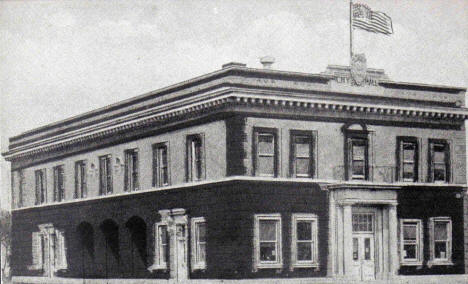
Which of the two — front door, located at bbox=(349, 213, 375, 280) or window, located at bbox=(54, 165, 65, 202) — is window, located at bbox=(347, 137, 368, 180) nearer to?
front door, located at bbox=(349, 213, 375, 280)

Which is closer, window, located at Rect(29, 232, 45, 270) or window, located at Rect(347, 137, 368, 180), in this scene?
window, located at Rect(347, 137, 368, 180)

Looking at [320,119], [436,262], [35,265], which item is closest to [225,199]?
[320,119]

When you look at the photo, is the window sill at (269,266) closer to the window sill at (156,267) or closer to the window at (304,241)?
the window at (304,241)

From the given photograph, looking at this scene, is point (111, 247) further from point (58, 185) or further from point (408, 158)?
point (408, 158)

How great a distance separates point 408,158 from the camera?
41.0 meters

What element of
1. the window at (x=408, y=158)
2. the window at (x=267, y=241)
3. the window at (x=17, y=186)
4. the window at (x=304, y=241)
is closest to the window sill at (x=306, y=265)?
the window at (x=304, y=241)

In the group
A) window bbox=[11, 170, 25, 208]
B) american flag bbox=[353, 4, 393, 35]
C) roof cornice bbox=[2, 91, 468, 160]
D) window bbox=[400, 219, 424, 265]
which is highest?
american flag bbox=[353, 4, 393, 35]

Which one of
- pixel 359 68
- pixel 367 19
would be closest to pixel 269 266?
pixel 359 68

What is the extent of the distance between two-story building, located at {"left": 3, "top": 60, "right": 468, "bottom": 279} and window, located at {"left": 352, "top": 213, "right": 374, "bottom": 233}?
0.37 feet

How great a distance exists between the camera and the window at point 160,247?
1608 inches

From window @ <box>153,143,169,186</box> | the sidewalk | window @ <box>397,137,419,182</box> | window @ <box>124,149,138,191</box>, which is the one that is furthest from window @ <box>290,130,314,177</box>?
window @ <box>124,149,138,191</box>

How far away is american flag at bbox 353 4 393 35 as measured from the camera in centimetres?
3875

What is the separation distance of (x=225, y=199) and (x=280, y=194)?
2317mm

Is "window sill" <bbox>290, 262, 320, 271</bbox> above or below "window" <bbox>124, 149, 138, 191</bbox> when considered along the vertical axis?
below
